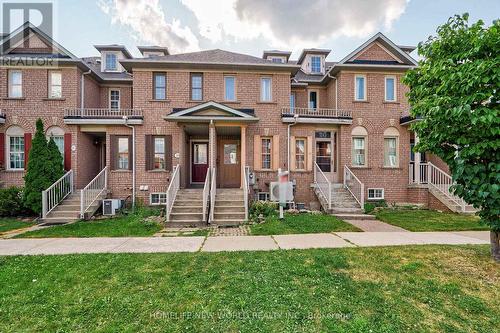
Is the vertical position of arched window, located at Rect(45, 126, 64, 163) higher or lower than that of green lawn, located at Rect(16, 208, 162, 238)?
higher

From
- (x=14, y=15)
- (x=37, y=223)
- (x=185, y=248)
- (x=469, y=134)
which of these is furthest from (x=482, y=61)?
(x=14, y=15)

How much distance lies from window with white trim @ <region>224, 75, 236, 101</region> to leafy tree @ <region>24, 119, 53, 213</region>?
8.15 metres

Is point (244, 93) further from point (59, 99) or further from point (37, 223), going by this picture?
point (37, 223)

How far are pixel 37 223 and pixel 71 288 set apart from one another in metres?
7.66

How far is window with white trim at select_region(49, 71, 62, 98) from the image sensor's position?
11727 millimetres

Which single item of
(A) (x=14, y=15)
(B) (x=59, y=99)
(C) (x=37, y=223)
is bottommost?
(C) (x=37, y=223)

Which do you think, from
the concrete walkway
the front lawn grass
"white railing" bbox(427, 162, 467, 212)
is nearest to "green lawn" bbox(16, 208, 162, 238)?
the concrete walkway

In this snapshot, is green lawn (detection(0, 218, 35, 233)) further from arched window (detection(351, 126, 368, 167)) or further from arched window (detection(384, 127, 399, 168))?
arched window (detection(384, 127, 399, 168))

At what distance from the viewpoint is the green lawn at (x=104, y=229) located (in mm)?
7273

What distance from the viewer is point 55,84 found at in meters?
Result: 11.8

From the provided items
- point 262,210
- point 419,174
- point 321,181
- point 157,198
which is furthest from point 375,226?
point 157,198

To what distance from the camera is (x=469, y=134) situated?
4.34 meters

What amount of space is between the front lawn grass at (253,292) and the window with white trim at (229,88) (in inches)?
344

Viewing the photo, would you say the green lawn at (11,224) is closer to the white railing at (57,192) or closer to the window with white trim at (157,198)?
the white railing at (57,192)
